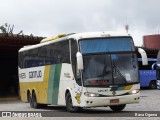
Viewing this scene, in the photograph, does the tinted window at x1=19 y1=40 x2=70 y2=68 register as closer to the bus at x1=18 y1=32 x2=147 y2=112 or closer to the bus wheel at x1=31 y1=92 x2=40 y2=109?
the bus at x1=18 y1=32 x2=147 y2=112

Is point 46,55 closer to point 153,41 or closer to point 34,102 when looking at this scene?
point 34,102

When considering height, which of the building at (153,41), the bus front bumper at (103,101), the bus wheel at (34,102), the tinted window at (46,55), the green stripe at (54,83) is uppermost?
the building at (153,41)

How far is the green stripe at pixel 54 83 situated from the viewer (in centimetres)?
1962

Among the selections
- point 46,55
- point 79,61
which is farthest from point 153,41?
point 79,61

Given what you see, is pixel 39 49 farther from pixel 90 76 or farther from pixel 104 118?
pixel 104 118

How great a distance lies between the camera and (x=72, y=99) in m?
17.8

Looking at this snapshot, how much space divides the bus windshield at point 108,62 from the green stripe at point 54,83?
93.3 inches

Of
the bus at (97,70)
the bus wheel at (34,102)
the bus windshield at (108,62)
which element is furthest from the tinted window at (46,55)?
the bus wheel at (34,102)

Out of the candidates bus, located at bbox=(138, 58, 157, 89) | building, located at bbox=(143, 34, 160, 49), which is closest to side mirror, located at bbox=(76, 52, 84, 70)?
bus, located at bbox=(138, 58, 157, 89)

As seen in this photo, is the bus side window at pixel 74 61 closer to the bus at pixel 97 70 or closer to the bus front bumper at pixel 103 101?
the bus at pixel 97 70

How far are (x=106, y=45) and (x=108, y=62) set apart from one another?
2.33 ft

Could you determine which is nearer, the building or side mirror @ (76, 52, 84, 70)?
side mirror @ (76, 52, 84, 70)

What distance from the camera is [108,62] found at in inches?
673

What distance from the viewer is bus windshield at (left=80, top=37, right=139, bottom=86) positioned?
1686 centimetres
